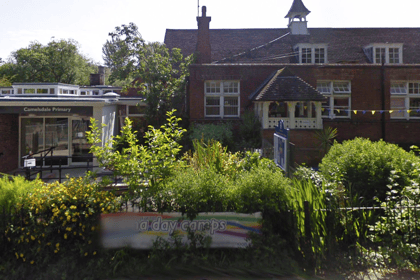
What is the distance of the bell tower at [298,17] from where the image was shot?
1193 inches

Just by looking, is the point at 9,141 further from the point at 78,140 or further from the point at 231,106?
the point at 231,106

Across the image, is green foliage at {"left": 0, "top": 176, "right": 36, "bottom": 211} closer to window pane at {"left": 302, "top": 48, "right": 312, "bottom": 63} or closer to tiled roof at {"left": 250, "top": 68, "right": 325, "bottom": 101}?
tiled roof at {"left": 250, "top": 68, "right": 325, "bottom": 101}

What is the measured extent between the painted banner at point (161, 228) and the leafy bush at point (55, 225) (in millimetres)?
232

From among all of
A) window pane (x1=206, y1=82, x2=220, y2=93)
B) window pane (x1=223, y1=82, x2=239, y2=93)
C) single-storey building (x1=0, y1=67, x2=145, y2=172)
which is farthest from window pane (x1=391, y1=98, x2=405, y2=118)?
single-storey building (x1=0, y1=67, x2=145, y2=172)

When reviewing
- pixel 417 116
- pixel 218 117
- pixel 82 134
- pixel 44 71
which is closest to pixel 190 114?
pixel 218 117

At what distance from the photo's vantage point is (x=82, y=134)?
1722cm

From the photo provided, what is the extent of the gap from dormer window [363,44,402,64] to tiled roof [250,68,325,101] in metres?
9.34

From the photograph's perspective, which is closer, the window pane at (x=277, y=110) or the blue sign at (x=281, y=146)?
the blue sign at (x=281, y=146)

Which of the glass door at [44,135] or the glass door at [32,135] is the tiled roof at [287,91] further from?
the glass door at [32,135]

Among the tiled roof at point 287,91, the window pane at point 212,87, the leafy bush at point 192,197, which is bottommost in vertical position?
the leafy bush at point 192,197

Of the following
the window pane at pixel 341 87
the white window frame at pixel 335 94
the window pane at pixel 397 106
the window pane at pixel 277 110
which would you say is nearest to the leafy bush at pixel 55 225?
the window pane at pixel 277 110

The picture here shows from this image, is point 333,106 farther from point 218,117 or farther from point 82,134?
point 82,134

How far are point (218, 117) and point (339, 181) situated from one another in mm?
14823

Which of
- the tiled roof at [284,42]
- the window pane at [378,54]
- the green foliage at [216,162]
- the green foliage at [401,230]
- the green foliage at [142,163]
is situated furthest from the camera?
the tiled roof at [284,42]
